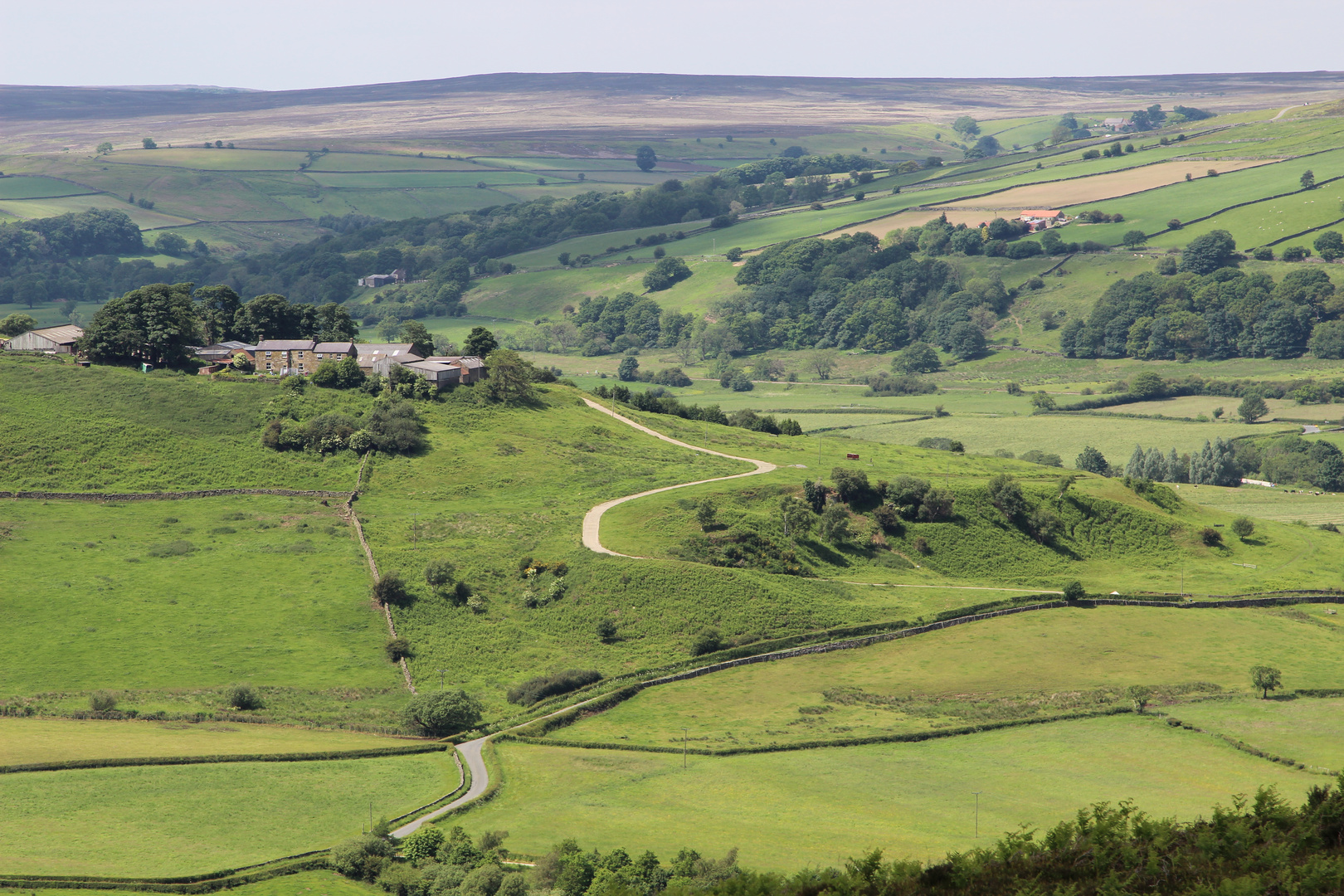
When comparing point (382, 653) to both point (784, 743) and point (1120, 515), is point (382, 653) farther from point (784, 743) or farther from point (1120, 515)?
point (1120, 515)

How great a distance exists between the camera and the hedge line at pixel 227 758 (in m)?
80.1

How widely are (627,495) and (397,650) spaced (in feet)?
131

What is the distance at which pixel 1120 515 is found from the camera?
5733 inches

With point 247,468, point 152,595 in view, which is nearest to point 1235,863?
point 152,595

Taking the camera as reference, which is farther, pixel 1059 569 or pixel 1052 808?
pixel 1059 569

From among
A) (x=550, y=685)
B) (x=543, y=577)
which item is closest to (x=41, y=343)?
(x=543, y=577)

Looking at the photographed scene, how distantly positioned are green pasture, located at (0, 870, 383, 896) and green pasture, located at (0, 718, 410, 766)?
1913cm

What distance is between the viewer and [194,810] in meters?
76.1

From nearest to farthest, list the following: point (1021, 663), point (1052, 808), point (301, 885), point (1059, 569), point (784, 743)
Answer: point (301, 885)
point (1052, 808)
point (784, 743)
point (1021, 663)
point (1059, 569)

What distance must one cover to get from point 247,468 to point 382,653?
139 feet

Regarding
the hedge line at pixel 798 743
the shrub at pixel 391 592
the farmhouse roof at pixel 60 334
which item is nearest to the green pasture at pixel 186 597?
the shrub at pixel 391 592

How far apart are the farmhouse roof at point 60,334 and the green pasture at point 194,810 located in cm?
9790

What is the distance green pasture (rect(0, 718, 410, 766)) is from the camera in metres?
82.8

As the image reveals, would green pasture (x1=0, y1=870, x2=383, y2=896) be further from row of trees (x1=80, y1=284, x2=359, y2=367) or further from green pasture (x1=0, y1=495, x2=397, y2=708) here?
row of trees (x1=80, y1=284, x2=359, y2=367)
